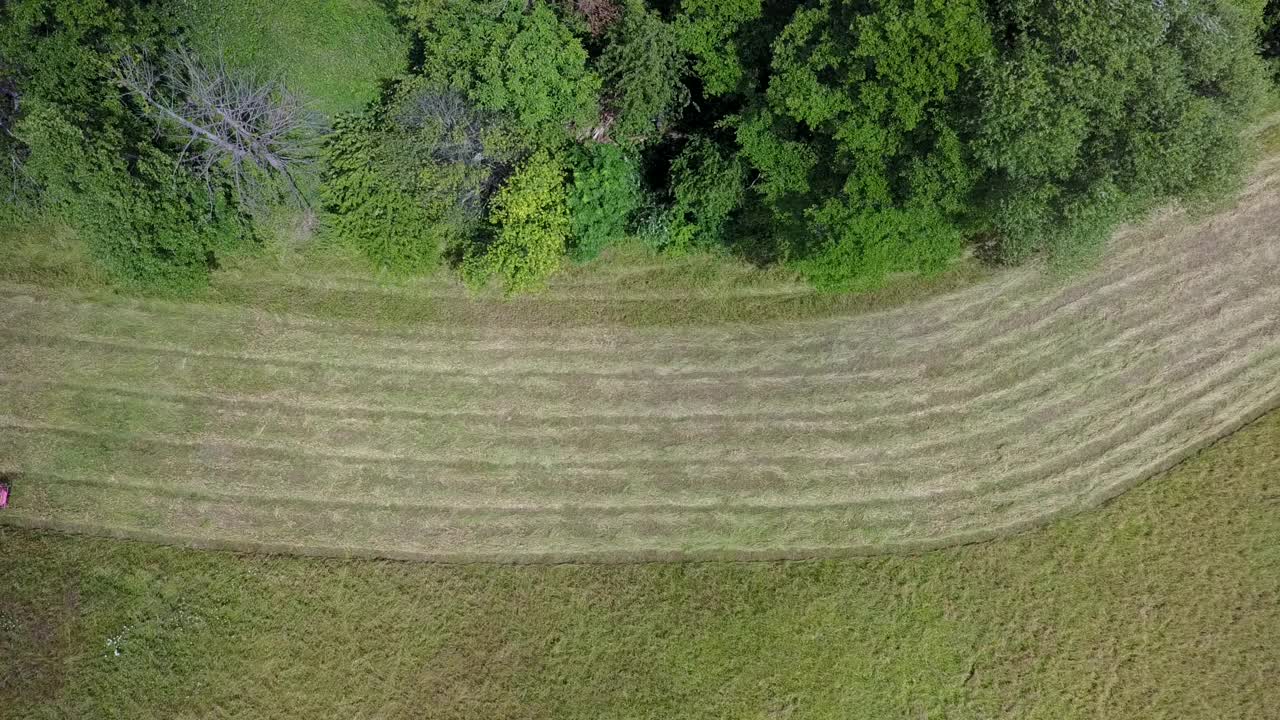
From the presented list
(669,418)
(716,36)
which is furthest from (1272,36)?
(669,418)

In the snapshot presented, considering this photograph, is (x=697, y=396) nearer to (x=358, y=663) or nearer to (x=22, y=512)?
(x=358, y=663)

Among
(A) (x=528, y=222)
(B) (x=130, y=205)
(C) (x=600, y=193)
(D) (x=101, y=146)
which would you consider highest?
(C) (x=600, y=193)

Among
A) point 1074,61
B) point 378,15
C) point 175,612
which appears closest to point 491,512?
point 175,612

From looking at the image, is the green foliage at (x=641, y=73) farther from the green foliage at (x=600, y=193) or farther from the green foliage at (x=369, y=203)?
the green foliage at (x=369, y=203)

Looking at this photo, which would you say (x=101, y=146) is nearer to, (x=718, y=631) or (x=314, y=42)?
(x=314, y=42)

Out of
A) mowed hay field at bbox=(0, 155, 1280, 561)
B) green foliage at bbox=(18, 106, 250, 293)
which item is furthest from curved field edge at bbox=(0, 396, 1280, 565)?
green foliage at bbox=(18, 106, 250, 293)


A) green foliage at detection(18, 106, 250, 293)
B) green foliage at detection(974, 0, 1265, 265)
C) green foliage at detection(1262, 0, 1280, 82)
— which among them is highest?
green foliage at detection(1262, 0, 1280, 82)

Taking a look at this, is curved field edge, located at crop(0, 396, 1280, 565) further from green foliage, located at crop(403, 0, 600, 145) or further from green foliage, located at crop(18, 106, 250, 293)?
green foliage, located at crop(403, 0, 600, 145)
